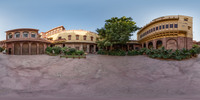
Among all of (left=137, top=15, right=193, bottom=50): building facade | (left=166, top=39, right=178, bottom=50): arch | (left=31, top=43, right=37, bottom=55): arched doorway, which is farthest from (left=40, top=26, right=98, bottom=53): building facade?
(left=166, top=39, right=178, bottom=50): arch

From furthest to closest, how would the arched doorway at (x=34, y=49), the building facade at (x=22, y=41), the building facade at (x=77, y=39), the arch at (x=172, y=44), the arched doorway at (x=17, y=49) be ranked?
the building facade at (x=77, y=39) < the arched doorway at (x=34, y=49) < the arched doorway at (x=17, y=49) < the arch at (x=172, y=44) < the building facade at (x=22, y=41)

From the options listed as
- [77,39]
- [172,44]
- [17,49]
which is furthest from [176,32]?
[17,49]

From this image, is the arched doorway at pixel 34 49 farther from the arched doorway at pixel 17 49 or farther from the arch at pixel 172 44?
the arch at pixel 172 44

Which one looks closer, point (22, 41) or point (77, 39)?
point (22, 41)

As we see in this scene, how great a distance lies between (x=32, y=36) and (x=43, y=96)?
21.1 m

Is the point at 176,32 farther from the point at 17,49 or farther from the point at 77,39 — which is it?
the point at 17,49

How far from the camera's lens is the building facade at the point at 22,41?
18.8 meters

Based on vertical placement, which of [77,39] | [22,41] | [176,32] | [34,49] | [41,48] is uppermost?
[176,32]

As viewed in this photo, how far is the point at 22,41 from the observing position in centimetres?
1886

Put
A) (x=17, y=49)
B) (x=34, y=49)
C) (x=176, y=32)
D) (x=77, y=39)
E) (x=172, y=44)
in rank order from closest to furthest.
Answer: (x=176, y=32)
(x=172, y=44)
(x=17, y=49)
(x=34, y=49)
(x=77, y=39)

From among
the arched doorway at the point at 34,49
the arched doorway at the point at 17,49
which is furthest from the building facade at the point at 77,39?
the arched doorway at the point at 17,49

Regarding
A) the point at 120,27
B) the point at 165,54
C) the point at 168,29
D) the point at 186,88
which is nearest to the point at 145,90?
the point at 186,88

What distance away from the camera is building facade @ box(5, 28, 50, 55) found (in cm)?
1883

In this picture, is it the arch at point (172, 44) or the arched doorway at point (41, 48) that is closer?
the arch at point (172, 44)
